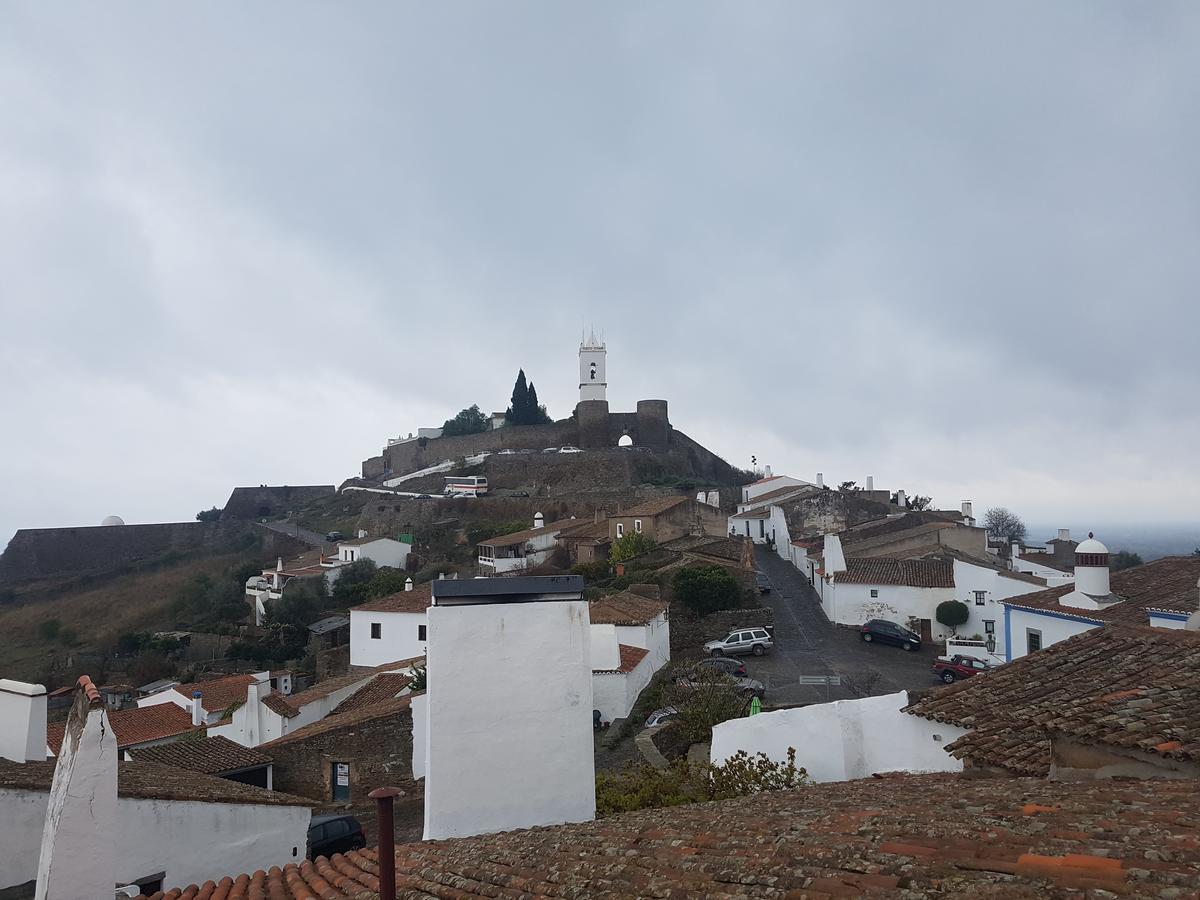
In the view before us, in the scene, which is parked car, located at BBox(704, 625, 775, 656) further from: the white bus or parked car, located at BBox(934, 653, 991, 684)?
the white bus

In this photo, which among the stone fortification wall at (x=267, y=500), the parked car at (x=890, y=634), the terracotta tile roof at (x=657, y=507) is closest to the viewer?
the parked car at (x=890, y=634)

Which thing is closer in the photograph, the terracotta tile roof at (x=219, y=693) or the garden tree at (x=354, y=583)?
the terracotta tile roof at (x=219, y=693)

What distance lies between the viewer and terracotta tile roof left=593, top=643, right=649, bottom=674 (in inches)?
594

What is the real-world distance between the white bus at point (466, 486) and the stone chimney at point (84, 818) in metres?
47.1

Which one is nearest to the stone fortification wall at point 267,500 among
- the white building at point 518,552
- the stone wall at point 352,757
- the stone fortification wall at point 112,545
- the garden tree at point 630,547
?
the stone fortification wall at point 112,545

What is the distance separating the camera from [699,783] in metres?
7.53

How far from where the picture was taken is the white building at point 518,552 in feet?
108

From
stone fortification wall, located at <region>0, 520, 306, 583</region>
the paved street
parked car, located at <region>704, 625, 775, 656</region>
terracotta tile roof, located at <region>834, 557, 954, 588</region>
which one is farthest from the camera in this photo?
stone fortification wall, located at <region>0, 520, 306, 583</region>

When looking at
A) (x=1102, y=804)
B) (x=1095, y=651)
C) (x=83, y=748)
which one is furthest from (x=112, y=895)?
(x=1095, y=651)

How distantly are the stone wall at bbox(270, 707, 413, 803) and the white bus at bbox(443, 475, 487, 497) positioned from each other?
38.9 metres

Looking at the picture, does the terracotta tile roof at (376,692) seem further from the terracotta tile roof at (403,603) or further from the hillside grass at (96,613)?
the hillside grass at (96,613)

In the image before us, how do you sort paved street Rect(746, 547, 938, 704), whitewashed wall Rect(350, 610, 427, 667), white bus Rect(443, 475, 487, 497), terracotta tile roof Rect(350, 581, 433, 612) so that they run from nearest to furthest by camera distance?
1. paved street Rect(746, 547, 938, 704)
2. whitewashed wall Rect(350, 610, 427, 667)
3. terracotta tile roof Rect(350, 581, 433, 612)
4. white bus Rect(443, 475, 487, 497)

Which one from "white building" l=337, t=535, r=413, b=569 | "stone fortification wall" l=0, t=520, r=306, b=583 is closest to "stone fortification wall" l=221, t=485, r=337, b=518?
"stone fortification wall" l=0, t=520, r=306, b=583

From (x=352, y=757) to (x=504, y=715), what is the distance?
8.57m
